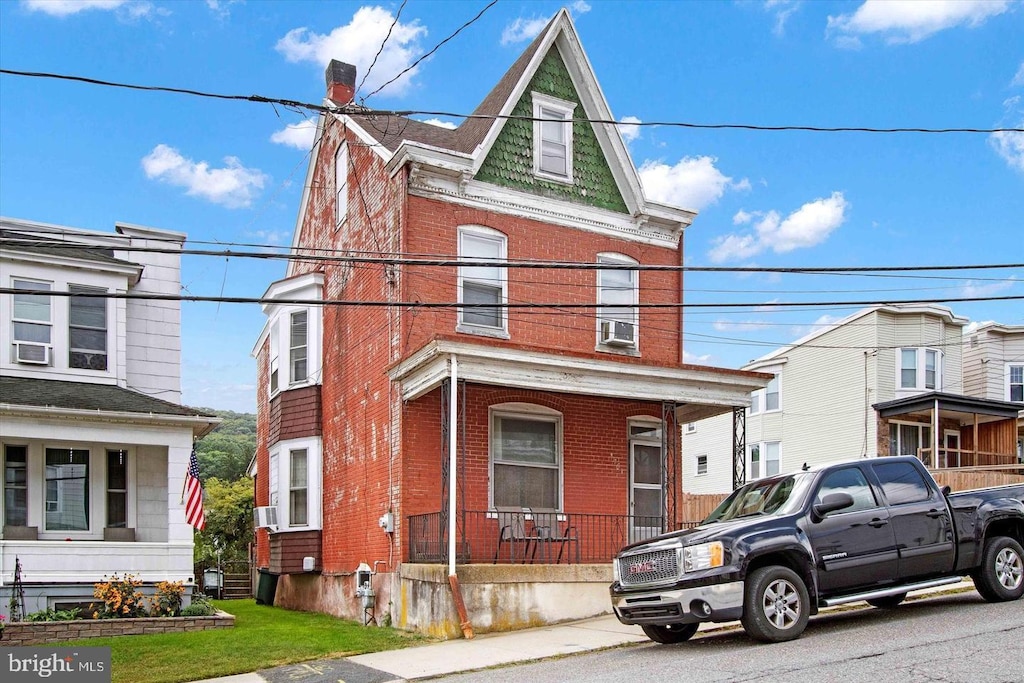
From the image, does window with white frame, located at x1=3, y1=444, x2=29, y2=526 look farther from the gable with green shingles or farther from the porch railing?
the gable with green shingles

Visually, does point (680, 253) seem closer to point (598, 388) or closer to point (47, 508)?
point (598, 388)

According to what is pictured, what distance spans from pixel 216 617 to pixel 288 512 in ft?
15.3

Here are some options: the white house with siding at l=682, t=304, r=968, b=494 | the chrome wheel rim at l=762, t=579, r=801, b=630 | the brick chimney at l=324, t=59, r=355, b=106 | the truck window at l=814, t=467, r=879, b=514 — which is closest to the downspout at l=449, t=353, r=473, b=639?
the chrome wheel rim at l=762, t=579, r=801, b=630

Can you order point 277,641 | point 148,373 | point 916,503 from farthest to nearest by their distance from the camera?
point 148,373, point 277,641, point 916,503

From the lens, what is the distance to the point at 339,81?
925 inches

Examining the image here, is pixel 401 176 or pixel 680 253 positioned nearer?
pixel 401 176

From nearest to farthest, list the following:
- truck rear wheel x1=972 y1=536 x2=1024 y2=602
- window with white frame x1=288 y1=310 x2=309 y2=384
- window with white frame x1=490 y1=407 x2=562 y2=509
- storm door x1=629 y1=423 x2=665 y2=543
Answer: truck rear wheel x1=972 y1=536 x2=1024 y2=602, window with white frame x1=490 y1=407 x2=562 y2=509, storm door x1=629 y1=423 x2=665 y2=543, window with white frame x1=288 y1=310 x2=309 y2=384

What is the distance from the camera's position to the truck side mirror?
1136cm

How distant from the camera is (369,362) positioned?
19312 mm

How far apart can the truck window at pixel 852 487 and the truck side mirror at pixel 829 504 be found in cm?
23

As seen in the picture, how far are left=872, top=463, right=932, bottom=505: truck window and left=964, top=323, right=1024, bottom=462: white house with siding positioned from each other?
3068 cm

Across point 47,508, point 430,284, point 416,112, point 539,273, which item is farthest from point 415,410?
point 47,508

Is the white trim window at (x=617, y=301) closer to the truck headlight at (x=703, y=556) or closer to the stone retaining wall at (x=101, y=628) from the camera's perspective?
the stone retaining wall at (x=101, y=628)

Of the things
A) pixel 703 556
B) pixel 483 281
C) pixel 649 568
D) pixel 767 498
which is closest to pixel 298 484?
pixel 483 281
